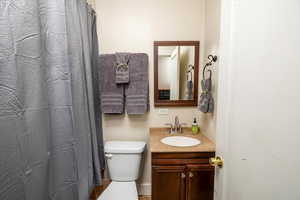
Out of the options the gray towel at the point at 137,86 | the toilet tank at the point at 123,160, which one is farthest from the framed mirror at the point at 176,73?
the toilet tank at the point at 123,160

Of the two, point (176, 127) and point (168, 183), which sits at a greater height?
point (176, 127)

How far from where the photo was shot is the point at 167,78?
1880 millimetres

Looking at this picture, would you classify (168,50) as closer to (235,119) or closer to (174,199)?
(235,119)

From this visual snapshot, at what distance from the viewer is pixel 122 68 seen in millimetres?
1750

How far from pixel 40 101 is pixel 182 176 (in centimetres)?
127

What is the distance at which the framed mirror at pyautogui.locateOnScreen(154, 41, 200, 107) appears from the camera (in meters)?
1.84

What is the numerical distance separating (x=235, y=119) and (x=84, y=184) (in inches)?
50.5

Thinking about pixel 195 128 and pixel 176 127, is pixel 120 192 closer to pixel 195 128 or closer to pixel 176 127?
pixel 176 127

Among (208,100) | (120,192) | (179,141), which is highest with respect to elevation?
(208,100)

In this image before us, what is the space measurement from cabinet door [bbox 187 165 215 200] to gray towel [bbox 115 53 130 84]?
44.1 inches

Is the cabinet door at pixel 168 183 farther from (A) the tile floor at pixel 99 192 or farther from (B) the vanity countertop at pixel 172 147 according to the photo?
(A) the tile floor at pixel 99 192

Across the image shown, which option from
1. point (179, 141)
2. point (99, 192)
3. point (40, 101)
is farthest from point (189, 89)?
point (99, 192)

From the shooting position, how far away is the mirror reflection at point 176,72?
1.85 metres

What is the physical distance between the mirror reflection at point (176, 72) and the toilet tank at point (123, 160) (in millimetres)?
702
